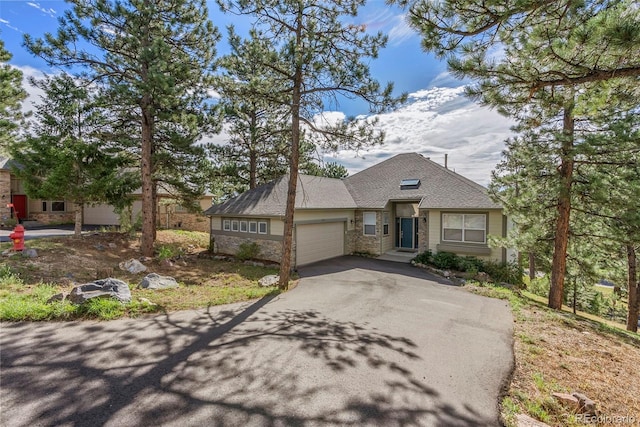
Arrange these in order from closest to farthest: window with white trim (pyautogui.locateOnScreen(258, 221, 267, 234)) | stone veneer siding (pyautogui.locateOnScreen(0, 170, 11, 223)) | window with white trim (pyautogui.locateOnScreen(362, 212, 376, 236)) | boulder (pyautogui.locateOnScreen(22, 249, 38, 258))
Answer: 1. boulder (pyautogui.locateOnScreen(22, 249, 38, 258))
2. window with white trim (pyautogui.locateOnScreen(258, 221, 267, 234))
3. window with white trim (pyautogui.locateOnScreen(362, 212, 376, 236))
4. stone veneer siding (pyautogui.locateOnScreen(0, 170, 11, 223))

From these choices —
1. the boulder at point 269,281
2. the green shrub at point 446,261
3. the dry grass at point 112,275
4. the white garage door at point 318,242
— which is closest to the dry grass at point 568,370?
the green shrub at point 446,261

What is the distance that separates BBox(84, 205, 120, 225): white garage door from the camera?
81.2ft

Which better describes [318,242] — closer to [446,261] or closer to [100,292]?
[446,261]

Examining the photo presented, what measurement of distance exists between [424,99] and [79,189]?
1469cm

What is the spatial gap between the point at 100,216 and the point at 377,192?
23.7m

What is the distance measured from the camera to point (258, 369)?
439 centimetres

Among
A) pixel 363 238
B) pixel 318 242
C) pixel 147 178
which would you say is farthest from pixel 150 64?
pixel 363 238

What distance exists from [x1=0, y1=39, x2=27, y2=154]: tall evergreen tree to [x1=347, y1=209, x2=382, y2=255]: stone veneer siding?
17888 mm

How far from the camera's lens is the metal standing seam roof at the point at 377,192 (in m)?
14.0

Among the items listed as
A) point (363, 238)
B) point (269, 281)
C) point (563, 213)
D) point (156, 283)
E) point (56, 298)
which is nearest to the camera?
point (56, 298)

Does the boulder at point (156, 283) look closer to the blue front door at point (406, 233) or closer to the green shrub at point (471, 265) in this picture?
the green shrub at point (471, 265)

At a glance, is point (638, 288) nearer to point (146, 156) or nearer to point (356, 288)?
point (356, 288)

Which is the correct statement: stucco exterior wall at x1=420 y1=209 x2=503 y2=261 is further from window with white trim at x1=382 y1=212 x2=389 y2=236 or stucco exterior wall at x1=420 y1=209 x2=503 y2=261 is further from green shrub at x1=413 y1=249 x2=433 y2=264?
window with white trim at x1=382 y1=212 x2=389 y2=236

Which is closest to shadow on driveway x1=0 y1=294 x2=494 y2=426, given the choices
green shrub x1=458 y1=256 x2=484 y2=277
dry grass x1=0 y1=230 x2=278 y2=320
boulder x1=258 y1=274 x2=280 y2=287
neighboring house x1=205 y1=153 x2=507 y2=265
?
dry grass x1=0 y1=230 x2=278 y2=320
